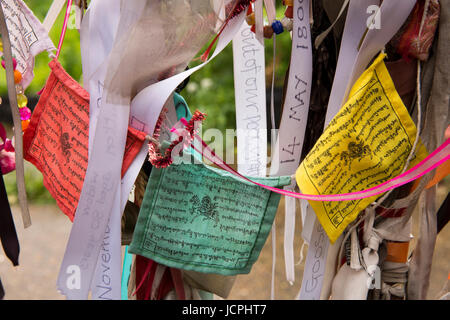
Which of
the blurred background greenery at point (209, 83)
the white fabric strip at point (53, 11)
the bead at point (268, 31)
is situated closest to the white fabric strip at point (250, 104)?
the bead at point (268, 31)

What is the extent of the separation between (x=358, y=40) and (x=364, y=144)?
0.46 feet

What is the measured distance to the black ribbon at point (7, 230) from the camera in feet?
2.67

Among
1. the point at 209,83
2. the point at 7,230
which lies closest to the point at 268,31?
the point at 7,230

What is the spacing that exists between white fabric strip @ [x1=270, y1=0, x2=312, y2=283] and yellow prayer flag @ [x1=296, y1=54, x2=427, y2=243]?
0.06m

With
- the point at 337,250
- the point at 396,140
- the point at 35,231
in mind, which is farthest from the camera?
the point at 35,231

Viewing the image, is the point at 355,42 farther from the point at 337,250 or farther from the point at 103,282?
the point at 103,282

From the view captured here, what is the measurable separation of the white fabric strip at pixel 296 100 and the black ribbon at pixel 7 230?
416mm

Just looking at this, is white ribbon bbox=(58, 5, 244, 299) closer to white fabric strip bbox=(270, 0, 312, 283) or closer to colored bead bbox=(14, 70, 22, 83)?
white fabric strip bbox=(270, 0, 312, 283)

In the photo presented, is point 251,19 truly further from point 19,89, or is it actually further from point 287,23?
point 19,89

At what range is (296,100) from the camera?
29.7 inches

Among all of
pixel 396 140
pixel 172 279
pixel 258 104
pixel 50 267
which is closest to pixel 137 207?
pixel 172 279

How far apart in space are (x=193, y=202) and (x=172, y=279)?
0.15 meters

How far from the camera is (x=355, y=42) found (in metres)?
0.70

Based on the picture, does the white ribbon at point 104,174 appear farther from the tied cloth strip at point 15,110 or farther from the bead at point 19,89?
the bead at point 19,89
